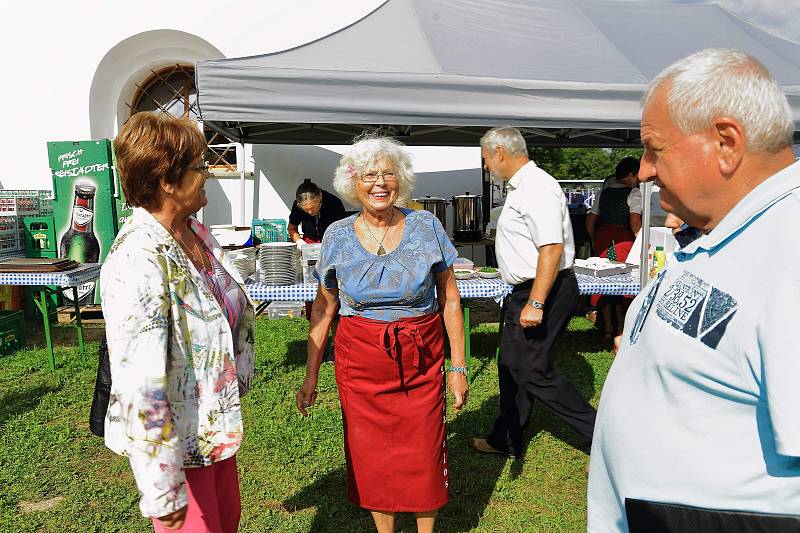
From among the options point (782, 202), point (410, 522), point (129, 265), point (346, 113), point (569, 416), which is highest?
point (346, 113)

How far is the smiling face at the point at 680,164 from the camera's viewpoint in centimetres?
102

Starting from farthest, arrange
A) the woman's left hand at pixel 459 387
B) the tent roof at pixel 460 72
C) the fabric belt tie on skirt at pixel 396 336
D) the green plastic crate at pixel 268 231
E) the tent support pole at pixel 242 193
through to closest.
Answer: the tent support pole at pixel 242 193
the green plastic crate at pixel 268 231
the tent roof at pixel 460 72
the woman's left hand at pixel 459 387
the fabric belt tie on skirt at pixel 396 336

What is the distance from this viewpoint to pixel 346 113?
438 centimetres

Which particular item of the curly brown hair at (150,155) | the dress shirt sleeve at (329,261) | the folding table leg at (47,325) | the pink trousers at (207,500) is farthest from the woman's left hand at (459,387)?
the folding table leg at (47,325)

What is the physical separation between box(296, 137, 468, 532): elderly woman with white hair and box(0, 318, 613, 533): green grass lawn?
0.57 meters

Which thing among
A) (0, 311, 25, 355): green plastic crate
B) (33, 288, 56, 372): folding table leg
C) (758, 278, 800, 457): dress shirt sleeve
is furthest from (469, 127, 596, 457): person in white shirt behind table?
(0, 311, 25, 355): green plastic crate

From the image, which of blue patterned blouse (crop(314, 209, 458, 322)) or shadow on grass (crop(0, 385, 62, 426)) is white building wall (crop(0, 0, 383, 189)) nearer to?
shadow on grass (crop(0, 385, 62, 426))

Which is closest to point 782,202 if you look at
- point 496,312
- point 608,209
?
point 608,209

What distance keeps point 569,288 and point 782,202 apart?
92.6 inches

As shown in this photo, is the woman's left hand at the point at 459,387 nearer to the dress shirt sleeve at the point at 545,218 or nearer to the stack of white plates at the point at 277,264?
the dress shirt sleeve at the point at 545,218

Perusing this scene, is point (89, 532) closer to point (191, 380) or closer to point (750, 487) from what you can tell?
point (191, 380)

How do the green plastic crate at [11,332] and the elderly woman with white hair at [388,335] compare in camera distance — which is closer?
the elderly woman with white hair at [388,335]

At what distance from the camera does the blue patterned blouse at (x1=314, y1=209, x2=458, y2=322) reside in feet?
7.54

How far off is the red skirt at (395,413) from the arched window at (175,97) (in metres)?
6.42
